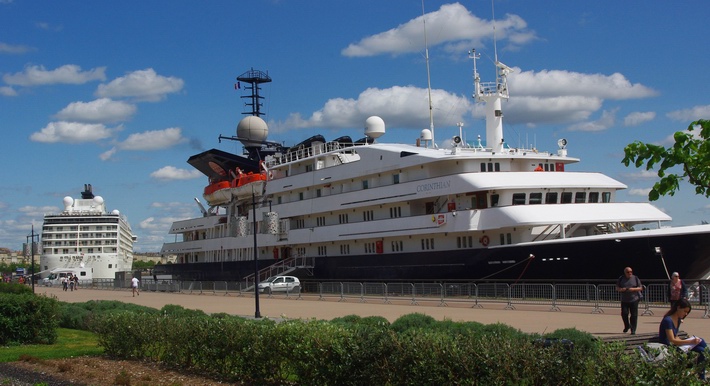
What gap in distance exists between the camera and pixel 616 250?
27250 millimetres

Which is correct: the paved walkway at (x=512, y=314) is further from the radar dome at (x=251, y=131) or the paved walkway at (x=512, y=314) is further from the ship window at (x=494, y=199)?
the radar dome at (x=251, y=131)

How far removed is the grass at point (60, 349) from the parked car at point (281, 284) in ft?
67.8

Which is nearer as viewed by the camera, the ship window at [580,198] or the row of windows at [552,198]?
the row of windows at [552,198]

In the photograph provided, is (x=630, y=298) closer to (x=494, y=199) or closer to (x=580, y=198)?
(x=494, y=199)

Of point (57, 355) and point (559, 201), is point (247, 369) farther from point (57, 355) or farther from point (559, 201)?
point (559, 201)

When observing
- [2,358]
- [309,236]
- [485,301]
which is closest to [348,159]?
[309,236]

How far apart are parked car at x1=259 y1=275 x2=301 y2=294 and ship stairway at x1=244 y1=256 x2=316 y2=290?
2.06 meters

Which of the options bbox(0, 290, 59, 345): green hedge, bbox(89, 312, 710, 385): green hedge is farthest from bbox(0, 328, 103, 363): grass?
bbox(89, 312, 710, 385): green hedge

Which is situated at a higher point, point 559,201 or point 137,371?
point 559,201

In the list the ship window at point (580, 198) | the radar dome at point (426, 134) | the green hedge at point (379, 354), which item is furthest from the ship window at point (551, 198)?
the green hedge at point (379, 354)

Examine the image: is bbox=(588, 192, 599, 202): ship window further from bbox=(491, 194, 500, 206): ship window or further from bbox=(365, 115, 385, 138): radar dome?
bbox=(365, 115, 385, 138): radar dome

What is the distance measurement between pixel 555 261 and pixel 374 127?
19.6 meters

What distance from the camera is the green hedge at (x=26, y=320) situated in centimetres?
1897

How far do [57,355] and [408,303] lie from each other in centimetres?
1628
